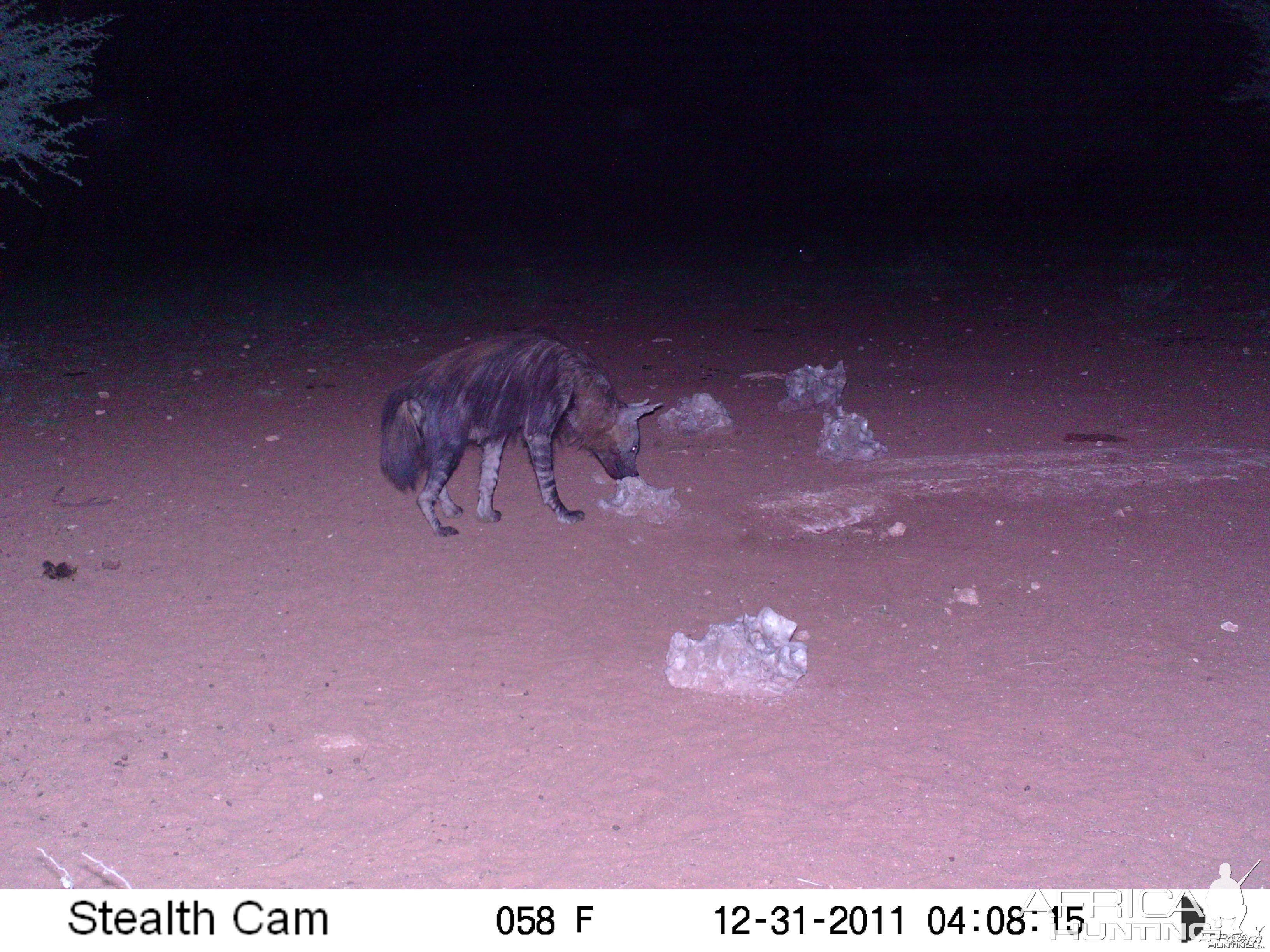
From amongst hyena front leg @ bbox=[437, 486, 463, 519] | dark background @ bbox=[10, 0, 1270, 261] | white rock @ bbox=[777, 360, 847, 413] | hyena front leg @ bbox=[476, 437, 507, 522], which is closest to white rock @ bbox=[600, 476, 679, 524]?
hyena front leg @ bbox=[476, 437, 507, 522]

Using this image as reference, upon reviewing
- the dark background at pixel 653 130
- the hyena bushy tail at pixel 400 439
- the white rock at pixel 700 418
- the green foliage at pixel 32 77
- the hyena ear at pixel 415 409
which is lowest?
the hyena bushy tail at pixel 400 439

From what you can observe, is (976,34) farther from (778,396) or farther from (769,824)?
(769,824)

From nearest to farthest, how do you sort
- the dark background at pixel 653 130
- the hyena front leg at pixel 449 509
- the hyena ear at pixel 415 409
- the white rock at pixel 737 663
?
1. the white rock at pixel 737 663
2. the hyena ear at pixel 415 409
3. the hyena front leg at pixel 449 509
4. the dark background at pixel 653 130

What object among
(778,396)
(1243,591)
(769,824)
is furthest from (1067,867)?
(778,396)

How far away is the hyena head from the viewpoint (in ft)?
26.4

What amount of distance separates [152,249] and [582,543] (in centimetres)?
1772

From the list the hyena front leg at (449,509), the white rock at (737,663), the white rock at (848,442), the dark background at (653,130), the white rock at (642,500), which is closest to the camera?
the white rock at (737,663)

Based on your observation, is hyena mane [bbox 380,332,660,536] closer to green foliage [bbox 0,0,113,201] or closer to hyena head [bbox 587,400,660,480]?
hyena head [bbox 587,400,660,480]

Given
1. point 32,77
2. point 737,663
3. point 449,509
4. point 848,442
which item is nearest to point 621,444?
point 449,509

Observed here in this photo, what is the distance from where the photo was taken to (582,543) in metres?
7.59

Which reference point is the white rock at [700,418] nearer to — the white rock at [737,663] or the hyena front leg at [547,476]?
the hyena front leg at [547,476]

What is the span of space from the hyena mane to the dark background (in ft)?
45.9

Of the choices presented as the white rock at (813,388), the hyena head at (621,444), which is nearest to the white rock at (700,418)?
the white rock at (813,388)

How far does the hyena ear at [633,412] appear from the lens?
786 cm
